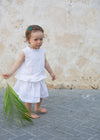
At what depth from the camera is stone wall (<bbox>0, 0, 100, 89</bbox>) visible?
5.50 meters

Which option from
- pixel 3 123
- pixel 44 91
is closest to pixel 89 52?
pixel 44 91

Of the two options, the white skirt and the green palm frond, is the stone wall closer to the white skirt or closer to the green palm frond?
the white skirt

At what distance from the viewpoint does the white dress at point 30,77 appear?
3713 millimetres

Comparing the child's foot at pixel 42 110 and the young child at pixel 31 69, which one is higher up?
the young child at pixel 31 69

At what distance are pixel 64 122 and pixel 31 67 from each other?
0.92 metres

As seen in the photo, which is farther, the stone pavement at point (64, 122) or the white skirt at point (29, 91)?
the white skirt at point (29, 91)

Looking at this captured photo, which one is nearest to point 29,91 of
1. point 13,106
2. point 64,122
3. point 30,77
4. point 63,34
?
point 30,77

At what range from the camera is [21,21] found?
5.60m

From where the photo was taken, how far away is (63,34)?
18.2ft

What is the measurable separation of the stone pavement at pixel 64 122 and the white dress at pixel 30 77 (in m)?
0.37

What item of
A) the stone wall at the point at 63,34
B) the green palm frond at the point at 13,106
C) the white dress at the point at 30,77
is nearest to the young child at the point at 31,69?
the white dress at the point at 30,77

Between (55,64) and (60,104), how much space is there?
1.37 metres

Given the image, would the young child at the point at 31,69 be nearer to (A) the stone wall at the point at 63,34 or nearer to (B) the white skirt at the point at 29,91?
(B) the white skirt at the point at 29,91

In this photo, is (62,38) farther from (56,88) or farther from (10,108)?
(10,108)
